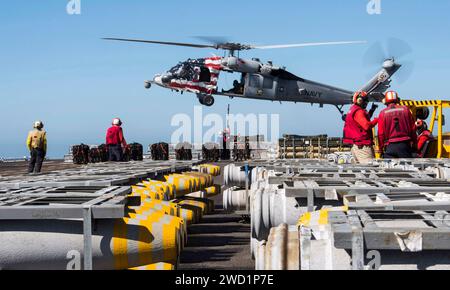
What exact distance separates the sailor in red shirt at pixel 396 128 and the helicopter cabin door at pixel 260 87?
27.4 m

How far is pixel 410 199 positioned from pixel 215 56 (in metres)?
35.1

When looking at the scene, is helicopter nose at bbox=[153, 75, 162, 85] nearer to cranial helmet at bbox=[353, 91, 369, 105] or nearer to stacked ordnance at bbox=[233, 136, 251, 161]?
stacked ordnance at bbox=[233, 136, 251, 161]

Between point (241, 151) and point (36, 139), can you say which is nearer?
point (36, 139)

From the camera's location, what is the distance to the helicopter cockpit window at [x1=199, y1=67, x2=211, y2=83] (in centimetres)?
3859

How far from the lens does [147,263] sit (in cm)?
509

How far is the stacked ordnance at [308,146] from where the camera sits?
139ft

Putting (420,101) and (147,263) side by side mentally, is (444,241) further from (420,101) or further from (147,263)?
(420,101)

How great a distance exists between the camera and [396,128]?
12.7m

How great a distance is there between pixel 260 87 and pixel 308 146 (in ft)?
17.7

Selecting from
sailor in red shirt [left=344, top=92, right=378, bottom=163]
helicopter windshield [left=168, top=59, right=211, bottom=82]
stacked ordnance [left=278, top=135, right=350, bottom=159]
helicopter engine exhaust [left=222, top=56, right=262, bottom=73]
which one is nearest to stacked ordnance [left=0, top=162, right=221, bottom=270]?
sailor in red shirt [left=344, top=92, right=378, bottom=163]

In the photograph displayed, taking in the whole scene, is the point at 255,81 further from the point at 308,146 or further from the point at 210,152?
the point at 308,146

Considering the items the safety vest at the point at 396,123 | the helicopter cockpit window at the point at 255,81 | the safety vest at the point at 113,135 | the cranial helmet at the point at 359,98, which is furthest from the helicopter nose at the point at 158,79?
the safety vest at the point at 396,123

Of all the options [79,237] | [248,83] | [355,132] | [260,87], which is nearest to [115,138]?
[355,132]

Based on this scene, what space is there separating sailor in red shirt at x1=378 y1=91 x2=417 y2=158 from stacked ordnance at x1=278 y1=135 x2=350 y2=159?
95.1 feet
